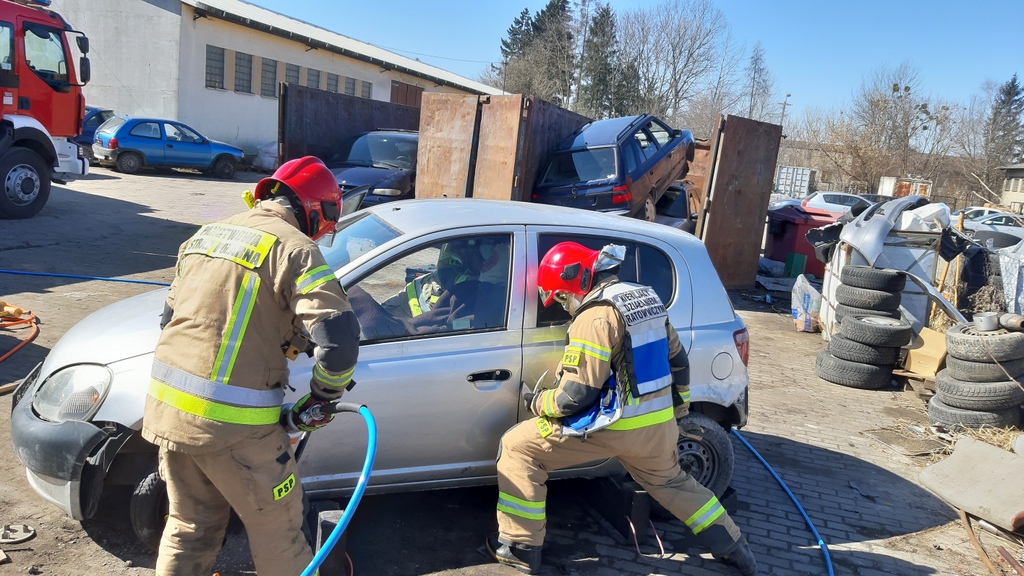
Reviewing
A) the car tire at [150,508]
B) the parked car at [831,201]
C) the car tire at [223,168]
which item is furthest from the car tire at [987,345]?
the car tire at [223,168]

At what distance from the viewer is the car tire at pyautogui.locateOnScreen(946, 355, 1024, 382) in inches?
237

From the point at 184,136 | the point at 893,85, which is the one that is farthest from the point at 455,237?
the point at 893,85

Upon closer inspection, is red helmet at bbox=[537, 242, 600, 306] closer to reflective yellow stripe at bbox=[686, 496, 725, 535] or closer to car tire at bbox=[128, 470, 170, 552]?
reflective yellow stripe at bbox=[686, 496, 725, 535]

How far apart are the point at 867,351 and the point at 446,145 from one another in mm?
6415

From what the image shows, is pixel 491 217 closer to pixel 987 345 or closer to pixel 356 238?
pixel 356 238

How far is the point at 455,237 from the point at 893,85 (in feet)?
139

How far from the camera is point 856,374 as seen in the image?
7586 mm

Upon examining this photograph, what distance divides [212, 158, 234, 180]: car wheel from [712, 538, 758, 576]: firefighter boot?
21.0 meters

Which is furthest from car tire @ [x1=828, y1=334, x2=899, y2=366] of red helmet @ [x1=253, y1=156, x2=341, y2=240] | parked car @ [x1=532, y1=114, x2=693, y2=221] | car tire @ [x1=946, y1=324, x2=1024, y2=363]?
red helmet @ [x1=253, y1=156, x2=341, y2=240]

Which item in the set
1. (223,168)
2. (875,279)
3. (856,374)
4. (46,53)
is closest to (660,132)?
(875,279)

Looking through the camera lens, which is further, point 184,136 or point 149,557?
point 184,136

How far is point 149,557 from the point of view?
135 inches

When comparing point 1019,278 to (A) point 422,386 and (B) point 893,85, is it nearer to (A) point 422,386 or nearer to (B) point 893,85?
(A) point 422,386

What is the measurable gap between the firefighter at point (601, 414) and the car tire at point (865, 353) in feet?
→ 14.7
